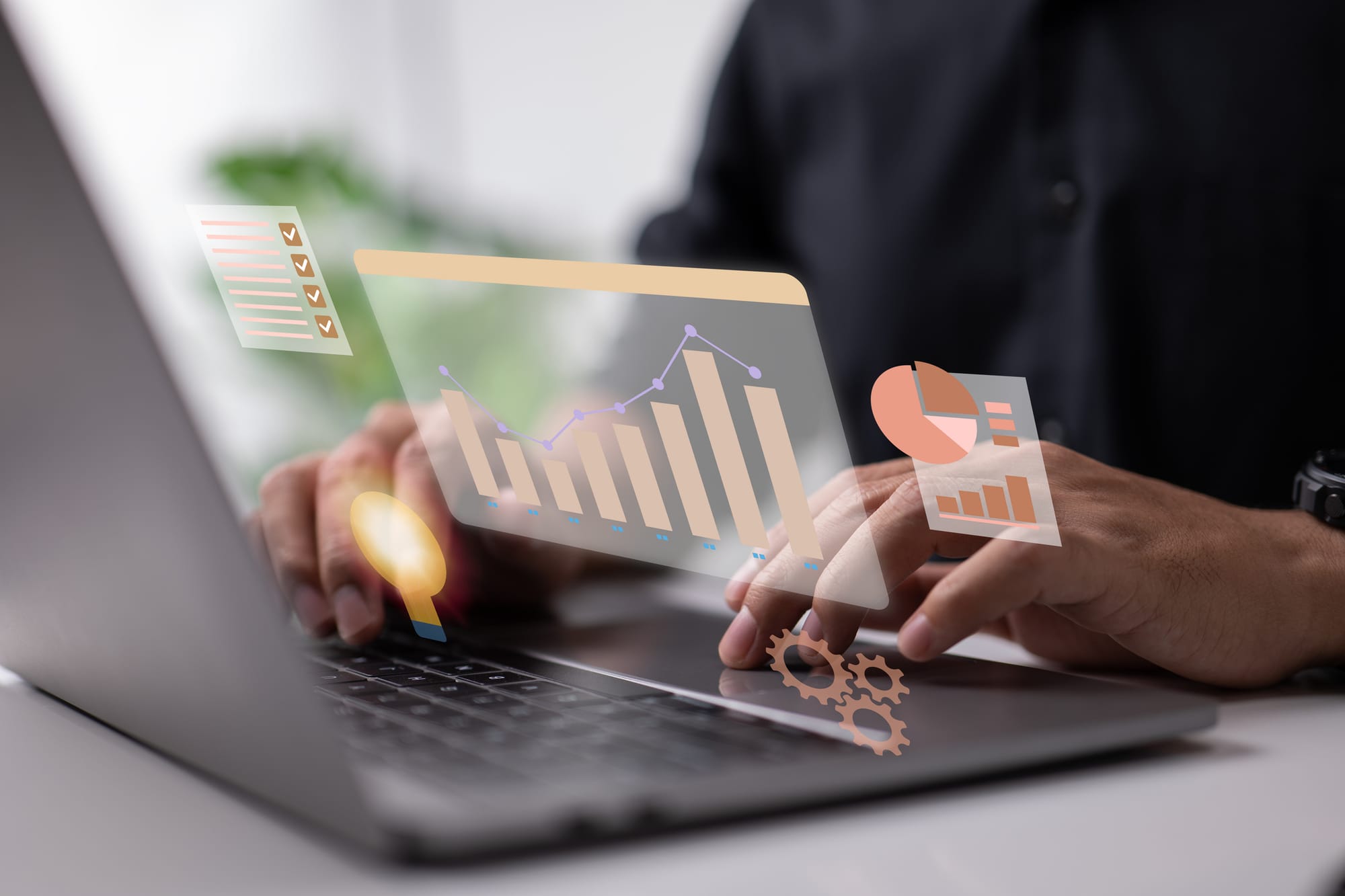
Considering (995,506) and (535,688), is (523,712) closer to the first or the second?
(535,688)

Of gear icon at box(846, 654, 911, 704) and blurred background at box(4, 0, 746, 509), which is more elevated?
blurred background at box(4, 0, 746, 509)

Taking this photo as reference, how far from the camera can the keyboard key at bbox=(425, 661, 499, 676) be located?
1.36 feet

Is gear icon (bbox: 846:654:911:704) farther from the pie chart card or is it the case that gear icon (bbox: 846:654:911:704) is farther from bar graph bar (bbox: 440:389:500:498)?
bar graph bar (bbox: 440:389:500:498)

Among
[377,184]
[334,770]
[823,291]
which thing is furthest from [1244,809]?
[377,184]

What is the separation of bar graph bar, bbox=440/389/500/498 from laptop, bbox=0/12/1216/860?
0.10m

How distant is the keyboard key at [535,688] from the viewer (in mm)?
369

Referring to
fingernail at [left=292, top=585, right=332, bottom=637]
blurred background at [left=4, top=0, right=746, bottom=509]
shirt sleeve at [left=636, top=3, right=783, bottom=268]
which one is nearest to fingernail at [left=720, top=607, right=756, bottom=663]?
fingernail at [left=292, top=585, right=332, bottom=637]

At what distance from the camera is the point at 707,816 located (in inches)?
10.5

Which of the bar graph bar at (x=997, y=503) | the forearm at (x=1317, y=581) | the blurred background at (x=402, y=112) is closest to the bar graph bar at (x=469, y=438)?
the bar graph bar at (x=997, y=503)

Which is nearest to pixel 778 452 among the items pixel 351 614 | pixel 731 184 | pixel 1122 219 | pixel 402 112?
pixel 351 614

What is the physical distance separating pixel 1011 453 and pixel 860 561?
68 mm

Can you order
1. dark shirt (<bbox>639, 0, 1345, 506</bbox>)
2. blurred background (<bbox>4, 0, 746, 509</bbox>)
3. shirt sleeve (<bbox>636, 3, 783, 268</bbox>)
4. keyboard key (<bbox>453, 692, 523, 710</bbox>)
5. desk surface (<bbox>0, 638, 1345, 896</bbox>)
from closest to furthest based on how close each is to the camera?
desk surface (<bbox>0, 638, 1345, 896</bbox>) → keyboard key (<bbox>453, 692, 523, 710</bbox>) → dark shirt (<bbox>639, 0, 1345, 506</bbox>) → shirt sleeve (<bbox>636, 3, 783, 268</bbox>) → blurred background (<bbox>4, 0, 746, 509</bbox>)

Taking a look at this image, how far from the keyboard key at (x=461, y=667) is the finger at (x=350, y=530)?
2.3 inches

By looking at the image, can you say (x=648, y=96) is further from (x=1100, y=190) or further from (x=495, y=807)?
(x=495, y=807)
